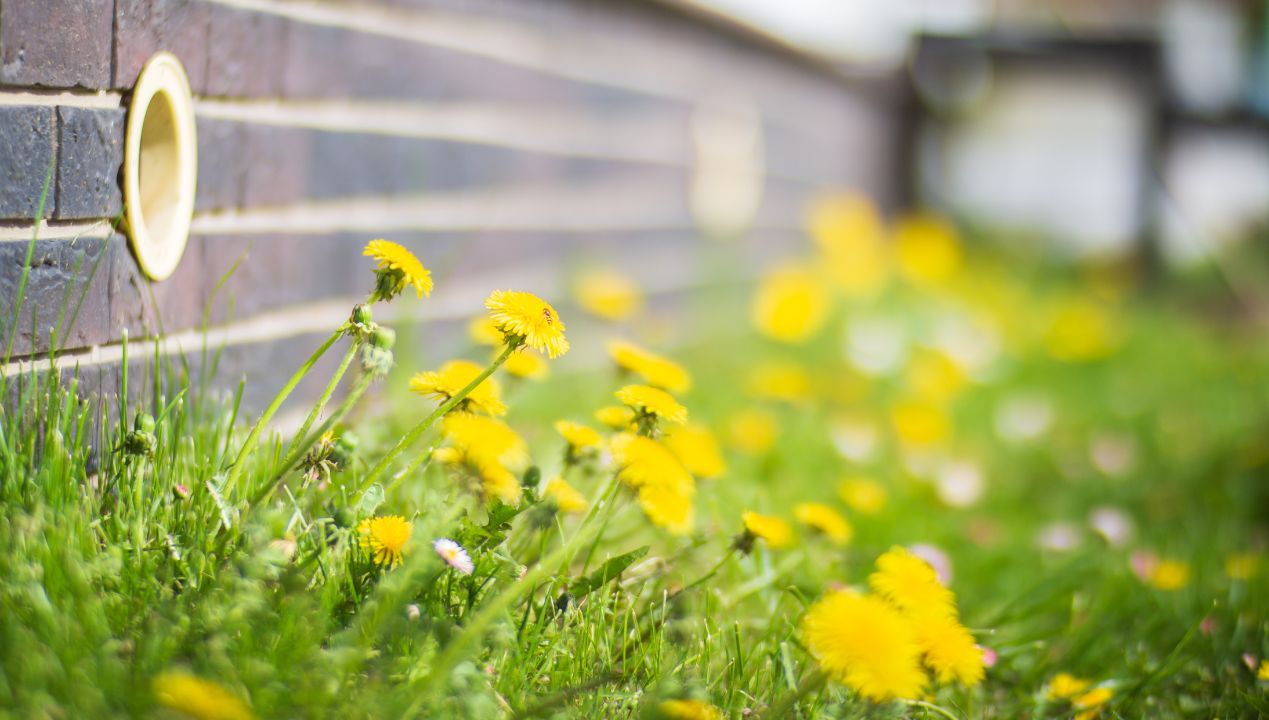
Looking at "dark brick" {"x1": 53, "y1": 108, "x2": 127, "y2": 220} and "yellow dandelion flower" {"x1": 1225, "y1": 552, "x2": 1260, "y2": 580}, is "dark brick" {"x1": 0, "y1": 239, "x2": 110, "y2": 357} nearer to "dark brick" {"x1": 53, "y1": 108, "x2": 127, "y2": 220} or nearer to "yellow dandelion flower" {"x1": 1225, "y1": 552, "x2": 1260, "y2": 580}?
"dark brick" {"x1": 53, "y1": 108, "x2": 127, "y2": 220}

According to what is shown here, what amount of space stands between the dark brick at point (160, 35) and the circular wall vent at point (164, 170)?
0.02 m

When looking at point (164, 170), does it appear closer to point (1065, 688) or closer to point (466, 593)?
point (466, 593)

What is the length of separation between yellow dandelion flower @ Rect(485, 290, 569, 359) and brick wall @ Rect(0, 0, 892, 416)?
0.38m

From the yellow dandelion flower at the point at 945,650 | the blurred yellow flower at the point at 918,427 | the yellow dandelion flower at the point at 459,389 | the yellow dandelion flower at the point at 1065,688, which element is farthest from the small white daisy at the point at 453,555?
the blurred yellow flower at the point at 918,427

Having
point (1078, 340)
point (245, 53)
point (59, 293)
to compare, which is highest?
point (245, 53)

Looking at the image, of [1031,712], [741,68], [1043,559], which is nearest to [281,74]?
[1031,712]

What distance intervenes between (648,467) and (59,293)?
589 millimetres

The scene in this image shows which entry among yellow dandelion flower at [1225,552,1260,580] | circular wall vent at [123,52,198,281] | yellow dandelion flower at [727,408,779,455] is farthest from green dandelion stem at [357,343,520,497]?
yellow dandelion flower at [1225,552,1260,580]

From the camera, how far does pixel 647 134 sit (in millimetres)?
3291

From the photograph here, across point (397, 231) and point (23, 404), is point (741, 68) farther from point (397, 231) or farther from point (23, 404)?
point (23, 404)

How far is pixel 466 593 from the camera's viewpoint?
3.56ft

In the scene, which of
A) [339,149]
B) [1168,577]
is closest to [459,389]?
[339,149]

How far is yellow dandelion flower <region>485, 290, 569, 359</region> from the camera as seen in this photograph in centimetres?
100

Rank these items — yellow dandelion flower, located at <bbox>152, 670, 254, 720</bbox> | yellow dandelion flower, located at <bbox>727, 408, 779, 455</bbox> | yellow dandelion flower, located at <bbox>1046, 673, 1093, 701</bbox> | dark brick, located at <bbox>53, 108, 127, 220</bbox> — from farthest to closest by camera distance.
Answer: yellow dandelion flower, located at <bbox>727, 408, 779, 455</bbox>
yellow dandelion flower, located at <bbox>1046, 673, 1093, 701</bbox>
dark brick, located at <bbox>53, 108, 127, 220</bbox>
yellow dandelion flower, located at <bbox>152, 670, 254, 720</bbox>
